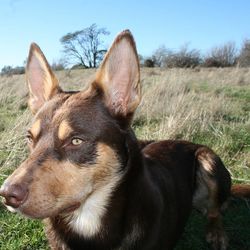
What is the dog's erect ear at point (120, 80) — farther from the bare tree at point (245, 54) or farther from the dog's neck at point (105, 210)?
the bare tree at point (245, 54)

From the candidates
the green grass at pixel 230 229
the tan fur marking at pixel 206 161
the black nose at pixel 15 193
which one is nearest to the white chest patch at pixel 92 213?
the black nose at pixel 15 193

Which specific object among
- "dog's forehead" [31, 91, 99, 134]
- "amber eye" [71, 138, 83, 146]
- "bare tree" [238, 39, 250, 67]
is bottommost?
"bare tree" [238, 39, 250, 67]

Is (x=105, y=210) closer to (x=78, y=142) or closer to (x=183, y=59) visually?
(x=78, y=142)

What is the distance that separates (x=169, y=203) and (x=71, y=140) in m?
1.34

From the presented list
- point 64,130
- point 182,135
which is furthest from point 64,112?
point 182,135

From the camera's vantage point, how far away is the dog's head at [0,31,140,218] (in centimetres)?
300

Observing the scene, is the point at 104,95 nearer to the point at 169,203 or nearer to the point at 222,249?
the point at 169,203

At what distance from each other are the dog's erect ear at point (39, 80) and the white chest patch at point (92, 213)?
965 mm

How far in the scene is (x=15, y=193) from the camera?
9.45ft

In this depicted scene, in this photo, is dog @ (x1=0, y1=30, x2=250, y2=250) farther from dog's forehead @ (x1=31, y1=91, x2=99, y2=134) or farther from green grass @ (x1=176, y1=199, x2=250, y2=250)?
green grass @ (x1=176, y1=199, x2=250, y2=250)

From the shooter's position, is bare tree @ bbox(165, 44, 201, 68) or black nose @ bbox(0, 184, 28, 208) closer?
black nose @ bbox(0, 184, 28, 208)

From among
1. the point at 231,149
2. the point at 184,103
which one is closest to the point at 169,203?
the point at 231,149

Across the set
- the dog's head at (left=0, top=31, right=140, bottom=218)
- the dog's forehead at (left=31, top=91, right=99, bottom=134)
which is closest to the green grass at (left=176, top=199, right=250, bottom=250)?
the dog's head at (left=0, top=31, right=140, bottom=218)

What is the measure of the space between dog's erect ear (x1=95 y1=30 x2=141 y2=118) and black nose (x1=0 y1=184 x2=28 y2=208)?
3.43 ft
